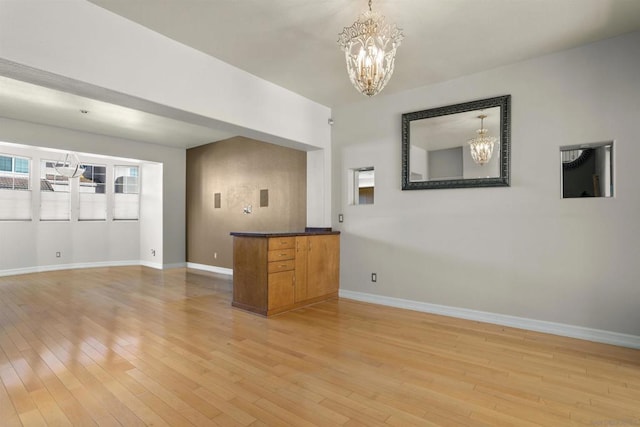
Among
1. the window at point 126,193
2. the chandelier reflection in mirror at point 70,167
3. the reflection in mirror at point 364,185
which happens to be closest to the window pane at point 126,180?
the window at point 126,193

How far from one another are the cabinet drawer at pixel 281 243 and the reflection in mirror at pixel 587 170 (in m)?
3.07

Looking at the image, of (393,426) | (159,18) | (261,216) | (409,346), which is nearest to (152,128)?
(261,216)

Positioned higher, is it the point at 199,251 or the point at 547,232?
the point at 547,232

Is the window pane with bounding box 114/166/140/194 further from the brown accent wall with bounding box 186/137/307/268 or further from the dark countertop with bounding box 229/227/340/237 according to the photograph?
the dark countertop with bounding box 229/227/340/237

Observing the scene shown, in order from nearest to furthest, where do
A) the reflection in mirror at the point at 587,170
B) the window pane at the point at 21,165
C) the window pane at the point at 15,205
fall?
the reflection in mirror at the point at 587,170 → the window pane at the point at 15,205 → the window pane at the point at 21,165

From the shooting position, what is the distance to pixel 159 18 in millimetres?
2818

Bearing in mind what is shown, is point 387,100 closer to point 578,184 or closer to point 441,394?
point 578,184

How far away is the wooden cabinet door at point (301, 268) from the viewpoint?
4289 mm

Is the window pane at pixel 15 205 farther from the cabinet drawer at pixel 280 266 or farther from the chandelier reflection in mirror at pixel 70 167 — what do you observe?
the cabinet drawer at pixel 280 266

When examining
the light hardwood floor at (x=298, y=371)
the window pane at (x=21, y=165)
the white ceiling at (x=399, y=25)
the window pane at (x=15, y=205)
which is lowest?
the light hardwood floor at (x=298, y=371)

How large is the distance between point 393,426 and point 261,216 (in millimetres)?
4952

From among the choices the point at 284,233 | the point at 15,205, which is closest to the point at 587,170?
the point at 284,233

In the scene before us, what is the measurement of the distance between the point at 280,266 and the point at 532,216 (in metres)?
2.93

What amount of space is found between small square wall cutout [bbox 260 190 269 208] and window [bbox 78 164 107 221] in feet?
14.4
